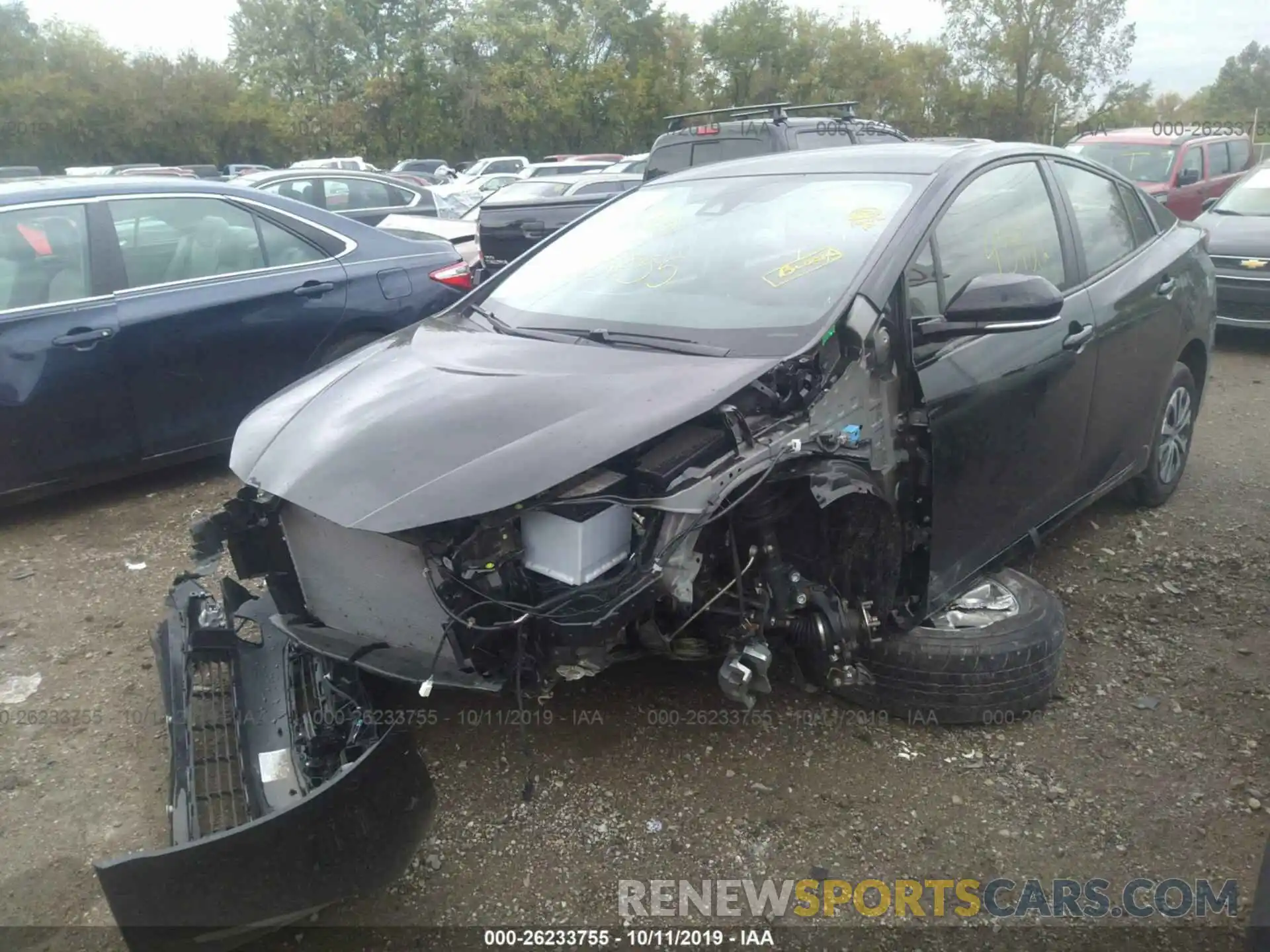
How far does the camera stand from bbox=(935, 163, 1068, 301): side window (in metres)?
3.06

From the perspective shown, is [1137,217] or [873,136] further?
[873,136]

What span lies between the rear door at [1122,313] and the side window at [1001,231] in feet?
0.59

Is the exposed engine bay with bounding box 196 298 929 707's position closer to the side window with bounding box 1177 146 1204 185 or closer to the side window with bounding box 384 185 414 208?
the side window with bounding box 384 185 414 208

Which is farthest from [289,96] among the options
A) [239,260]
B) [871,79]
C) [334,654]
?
[334,654]

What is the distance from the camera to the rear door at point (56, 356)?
4.25 meters

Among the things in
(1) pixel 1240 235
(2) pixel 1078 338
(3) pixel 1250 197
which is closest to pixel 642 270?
(2) pixel 1078 338

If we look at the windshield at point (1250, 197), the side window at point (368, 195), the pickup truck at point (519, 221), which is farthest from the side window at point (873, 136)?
the side window at point (368, 195)

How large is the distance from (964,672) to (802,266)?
132 centimetres

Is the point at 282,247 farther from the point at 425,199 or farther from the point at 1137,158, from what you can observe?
the point at 1137,158

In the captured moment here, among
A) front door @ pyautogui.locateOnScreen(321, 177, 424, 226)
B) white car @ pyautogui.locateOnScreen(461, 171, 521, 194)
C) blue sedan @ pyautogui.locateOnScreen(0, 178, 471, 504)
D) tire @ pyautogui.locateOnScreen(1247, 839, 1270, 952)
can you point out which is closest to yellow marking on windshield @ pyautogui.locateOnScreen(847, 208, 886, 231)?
tire @ pyautogui.locateOnScreen(1247, 839, 1270, 952)

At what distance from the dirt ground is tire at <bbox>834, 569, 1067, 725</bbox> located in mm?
74

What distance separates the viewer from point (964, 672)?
2908mm

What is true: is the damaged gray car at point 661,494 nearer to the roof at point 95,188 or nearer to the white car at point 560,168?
the roof at point 95,188

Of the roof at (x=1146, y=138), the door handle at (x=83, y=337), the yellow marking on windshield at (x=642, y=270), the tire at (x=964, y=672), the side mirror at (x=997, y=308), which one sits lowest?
the tire at (x=964, y=672)
